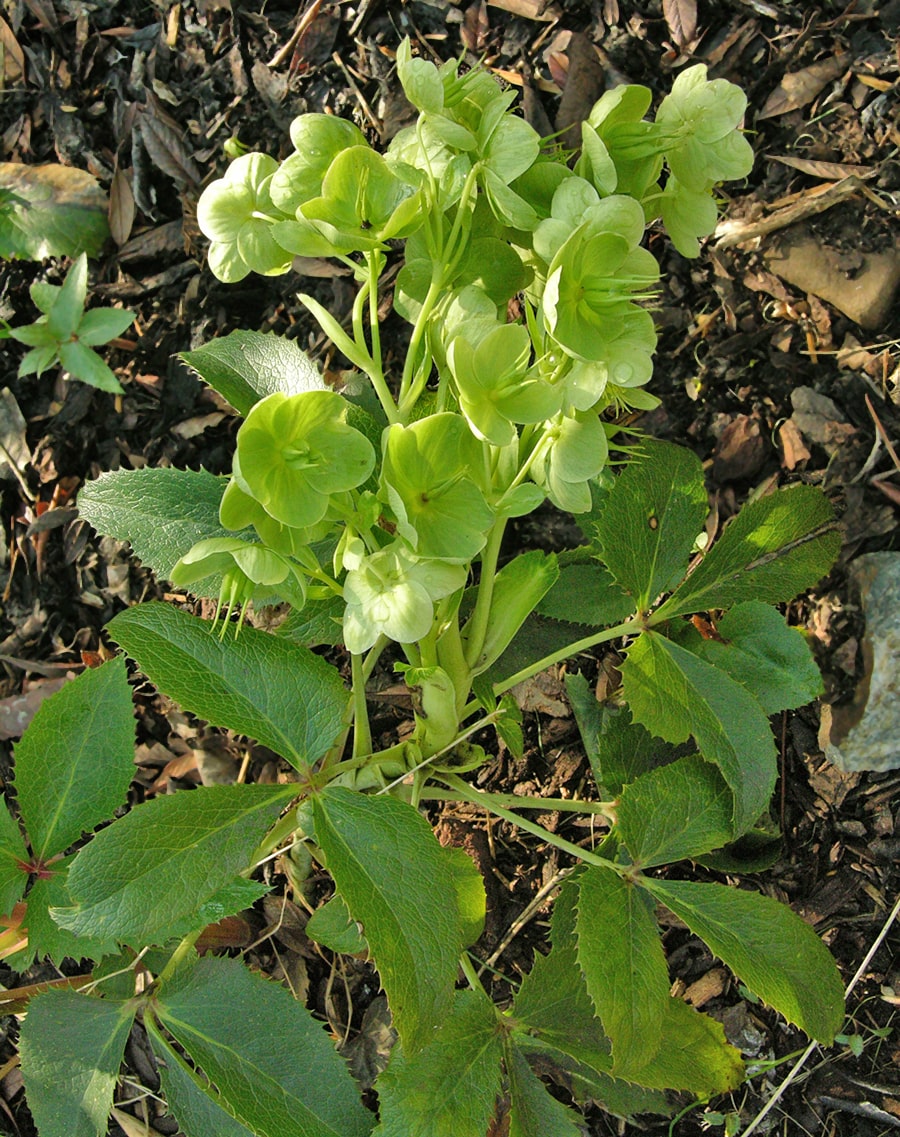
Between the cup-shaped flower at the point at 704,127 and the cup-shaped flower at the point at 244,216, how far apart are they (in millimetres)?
365

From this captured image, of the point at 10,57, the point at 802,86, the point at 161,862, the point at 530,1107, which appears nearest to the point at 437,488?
the point at 161,862

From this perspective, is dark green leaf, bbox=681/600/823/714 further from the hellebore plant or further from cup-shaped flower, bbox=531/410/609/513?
cup-shaped flower, bbox=531/410/609/513

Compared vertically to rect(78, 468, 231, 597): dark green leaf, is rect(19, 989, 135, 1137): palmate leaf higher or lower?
lower

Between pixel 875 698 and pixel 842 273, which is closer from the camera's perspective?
pixel 875 698

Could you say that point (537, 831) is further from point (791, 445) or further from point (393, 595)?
point (791, 445)

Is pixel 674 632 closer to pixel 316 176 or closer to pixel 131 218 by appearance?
pixel 316 176

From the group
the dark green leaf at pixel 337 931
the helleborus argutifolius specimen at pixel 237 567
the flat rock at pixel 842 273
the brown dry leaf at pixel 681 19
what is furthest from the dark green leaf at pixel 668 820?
the brown dry leaf at pixel 681 19

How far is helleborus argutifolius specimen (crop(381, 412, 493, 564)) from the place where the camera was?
31.4 inches

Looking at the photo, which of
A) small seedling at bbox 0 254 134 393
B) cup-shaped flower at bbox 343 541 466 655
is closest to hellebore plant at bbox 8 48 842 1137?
cup-shaped flower at bbox 343 541 466 655

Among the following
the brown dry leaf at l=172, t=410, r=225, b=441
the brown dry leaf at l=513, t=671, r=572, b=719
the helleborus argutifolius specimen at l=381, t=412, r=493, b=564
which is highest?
the helleborus argutifolius specimen at l=381, t=412, r=493, b=564

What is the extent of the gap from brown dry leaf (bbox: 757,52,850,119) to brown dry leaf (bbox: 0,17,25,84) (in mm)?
1268

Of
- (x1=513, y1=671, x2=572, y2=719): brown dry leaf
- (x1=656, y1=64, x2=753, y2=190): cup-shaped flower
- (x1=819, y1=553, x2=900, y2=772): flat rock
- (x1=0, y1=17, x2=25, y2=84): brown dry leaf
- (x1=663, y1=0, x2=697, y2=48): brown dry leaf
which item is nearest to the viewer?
(x1=656, y1=64, x2=753, y2=190): cup-shaped flower

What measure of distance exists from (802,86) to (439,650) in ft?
3.48

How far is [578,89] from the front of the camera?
148 cm
